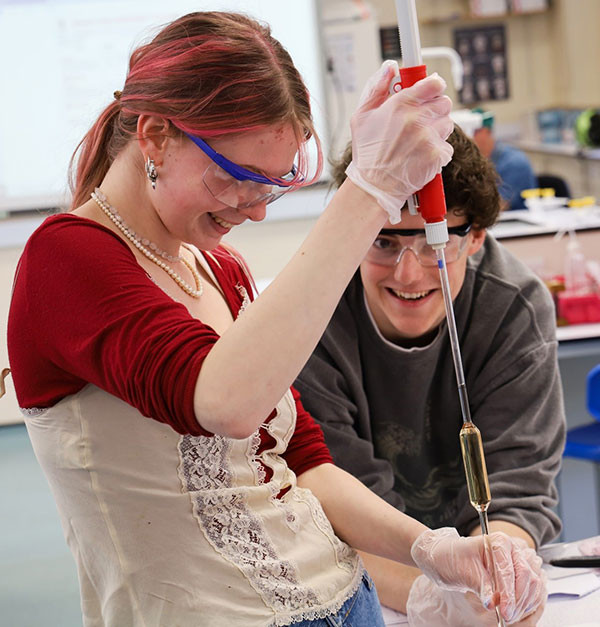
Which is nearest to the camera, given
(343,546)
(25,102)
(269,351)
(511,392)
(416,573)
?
(269,351)

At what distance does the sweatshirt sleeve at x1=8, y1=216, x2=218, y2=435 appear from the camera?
76cm

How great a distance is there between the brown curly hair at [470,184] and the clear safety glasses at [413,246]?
32 mm

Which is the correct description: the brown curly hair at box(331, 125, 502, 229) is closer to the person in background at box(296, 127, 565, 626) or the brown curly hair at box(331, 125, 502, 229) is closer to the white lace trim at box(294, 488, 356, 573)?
the person in background at box(296, 127, 565, 626)

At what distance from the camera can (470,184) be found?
4.98 feet

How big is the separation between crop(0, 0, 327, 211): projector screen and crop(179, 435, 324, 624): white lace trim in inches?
138

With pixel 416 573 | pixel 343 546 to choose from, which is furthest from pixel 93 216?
pixel 416 573

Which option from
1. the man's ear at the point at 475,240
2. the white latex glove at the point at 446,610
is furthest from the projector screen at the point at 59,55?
the white latex glove at the point at 446,610

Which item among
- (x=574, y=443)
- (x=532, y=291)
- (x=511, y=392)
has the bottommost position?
(x=574, y=443)

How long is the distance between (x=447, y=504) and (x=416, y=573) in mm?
335

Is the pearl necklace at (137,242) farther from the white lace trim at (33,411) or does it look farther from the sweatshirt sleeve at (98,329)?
the white lace trim at (33,411)

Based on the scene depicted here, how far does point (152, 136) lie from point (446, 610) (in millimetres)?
761

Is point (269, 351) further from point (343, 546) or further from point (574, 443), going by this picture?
point (574, 443)

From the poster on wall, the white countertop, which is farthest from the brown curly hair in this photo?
the poster on wall

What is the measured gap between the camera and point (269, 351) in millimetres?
752
